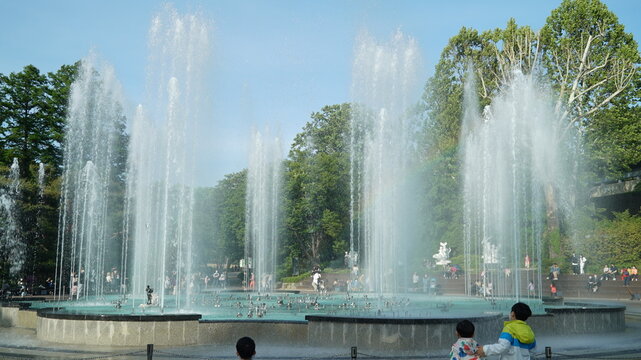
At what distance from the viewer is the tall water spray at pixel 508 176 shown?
35.0 metres

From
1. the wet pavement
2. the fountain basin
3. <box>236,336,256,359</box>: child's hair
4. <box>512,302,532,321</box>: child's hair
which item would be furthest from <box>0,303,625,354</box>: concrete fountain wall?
<box>236,336,256,359</box>: child's hair

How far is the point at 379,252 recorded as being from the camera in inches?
1379

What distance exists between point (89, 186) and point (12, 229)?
4674 mm

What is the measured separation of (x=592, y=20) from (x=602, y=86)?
4.51m

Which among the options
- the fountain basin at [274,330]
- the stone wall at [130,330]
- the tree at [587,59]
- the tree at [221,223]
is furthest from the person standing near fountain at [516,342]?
the tree at [221,223]

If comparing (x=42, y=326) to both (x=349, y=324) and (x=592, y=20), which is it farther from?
(x=592, y=20)

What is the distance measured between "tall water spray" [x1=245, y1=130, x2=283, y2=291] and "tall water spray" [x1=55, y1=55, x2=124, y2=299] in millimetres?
8791

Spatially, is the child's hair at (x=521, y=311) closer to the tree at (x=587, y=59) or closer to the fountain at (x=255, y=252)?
the fountain at (x=255, y=252)

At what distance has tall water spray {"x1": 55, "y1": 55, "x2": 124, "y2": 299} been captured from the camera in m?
35.5

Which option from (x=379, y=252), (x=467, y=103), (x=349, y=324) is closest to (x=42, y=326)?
(x=349, y=324)

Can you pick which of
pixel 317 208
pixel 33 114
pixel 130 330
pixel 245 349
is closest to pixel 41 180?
pixel 33 114

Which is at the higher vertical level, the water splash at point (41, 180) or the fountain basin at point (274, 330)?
the water splash at point (41, 180)

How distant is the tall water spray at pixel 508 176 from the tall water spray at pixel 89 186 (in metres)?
20.4

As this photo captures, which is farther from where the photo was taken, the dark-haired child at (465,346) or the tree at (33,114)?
the tree at (33,114)
